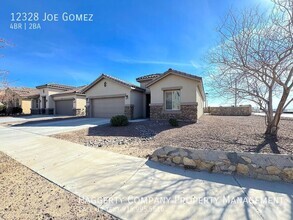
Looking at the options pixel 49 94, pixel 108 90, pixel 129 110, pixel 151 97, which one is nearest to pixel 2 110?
pixel 49 94

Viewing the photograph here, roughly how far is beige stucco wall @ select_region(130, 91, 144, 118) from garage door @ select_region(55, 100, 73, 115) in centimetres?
1183

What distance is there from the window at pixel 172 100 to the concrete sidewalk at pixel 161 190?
32.7ft

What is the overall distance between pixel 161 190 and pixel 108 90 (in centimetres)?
1645

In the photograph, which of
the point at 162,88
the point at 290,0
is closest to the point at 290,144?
the point at 290,0

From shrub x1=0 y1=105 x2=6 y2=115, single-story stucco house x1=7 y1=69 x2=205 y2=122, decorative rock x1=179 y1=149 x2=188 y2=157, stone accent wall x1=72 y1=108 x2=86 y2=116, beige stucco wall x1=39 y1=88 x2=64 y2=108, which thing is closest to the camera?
decorative rock x1=179 y1=149 x2=188 y2=157

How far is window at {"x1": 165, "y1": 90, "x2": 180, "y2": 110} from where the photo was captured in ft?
48.9

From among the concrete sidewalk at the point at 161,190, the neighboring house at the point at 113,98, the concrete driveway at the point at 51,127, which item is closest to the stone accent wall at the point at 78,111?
the neighboring house at the point at 113,98

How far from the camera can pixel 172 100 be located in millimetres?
15227

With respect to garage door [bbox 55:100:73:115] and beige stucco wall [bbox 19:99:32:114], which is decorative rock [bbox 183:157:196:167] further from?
beige stucco wall [bbox 19:99:32:114]

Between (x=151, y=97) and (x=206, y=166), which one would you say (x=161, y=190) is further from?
(x=151, y=97)

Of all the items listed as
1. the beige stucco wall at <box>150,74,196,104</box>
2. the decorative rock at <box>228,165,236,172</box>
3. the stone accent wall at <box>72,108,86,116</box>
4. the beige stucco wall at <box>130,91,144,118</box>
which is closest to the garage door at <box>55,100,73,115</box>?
the stone accent wall at <box>72,108,86,116</box>

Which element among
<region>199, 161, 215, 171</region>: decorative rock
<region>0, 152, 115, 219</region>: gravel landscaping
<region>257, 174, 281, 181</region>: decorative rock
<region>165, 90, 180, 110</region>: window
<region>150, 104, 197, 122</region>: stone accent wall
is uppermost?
<region>165, 90, 180, 110</region>: window

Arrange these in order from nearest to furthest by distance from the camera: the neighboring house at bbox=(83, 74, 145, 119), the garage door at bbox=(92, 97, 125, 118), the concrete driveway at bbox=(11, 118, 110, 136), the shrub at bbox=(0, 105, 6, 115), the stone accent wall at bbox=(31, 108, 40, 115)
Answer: the concrete driveway at bbox=(11, 118, 110, 136) → the neighboring house at bbox=(83, 74, 145, 119) → the garage door at bbox=(92, 97, 125, 118) → the stone accent wall at bbox=(31, 108, 40, 115) → the shrub at bbox=(0, 105, 6, 115)

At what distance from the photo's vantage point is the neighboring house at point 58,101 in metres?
24.2
